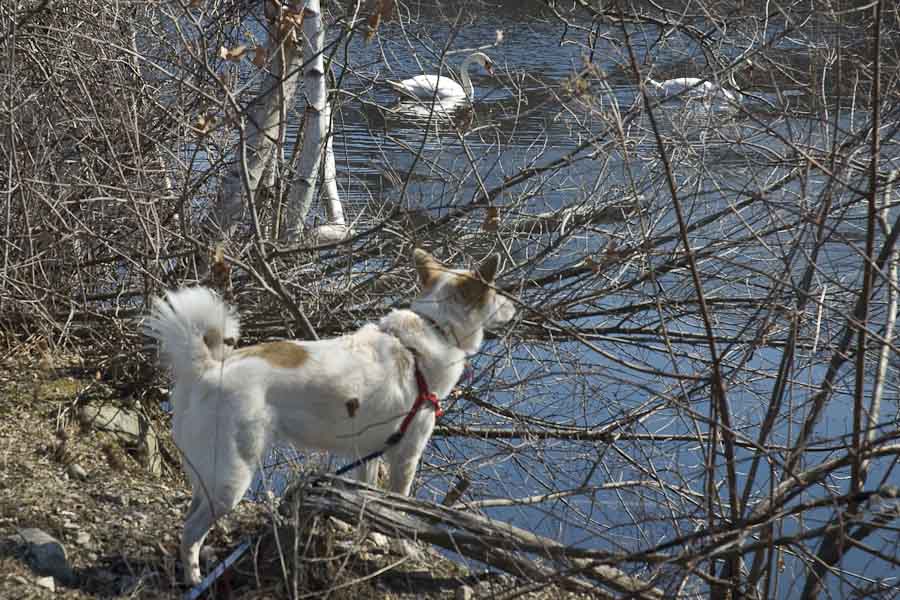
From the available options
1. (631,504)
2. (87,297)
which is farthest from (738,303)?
(87,297)

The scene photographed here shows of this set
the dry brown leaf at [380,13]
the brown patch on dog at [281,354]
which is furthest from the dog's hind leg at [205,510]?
the dry brown leaf at [380,13]

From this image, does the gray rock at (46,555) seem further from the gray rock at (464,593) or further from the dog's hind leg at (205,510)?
the gray rock at (464,593)

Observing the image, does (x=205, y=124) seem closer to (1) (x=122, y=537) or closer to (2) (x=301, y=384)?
(2) (x=301, y=384)

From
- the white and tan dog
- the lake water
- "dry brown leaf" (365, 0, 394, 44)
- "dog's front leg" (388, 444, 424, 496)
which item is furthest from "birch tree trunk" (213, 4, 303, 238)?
"dog's front leg" (388, 444, 424, 496)

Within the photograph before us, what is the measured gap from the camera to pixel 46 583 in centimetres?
371

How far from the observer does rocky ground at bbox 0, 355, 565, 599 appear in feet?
12.3

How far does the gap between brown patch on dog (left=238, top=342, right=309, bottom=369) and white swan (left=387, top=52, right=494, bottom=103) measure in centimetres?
231

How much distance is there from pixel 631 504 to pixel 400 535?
2.10 meters

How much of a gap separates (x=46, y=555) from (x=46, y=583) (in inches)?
5.9

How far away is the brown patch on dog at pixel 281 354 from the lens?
3834 millimetres

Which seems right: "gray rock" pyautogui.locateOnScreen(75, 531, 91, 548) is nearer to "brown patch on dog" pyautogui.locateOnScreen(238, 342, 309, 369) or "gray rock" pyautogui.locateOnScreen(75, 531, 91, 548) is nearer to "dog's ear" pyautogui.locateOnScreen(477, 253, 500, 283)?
"brown patch on dog" pyautogui.locateOnScreen(238, 342, 309, 369)

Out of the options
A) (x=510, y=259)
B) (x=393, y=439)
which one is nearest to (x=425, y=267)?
(x=393, y=439)

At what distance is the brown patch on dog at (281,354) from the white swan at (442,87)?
2312 millimetres

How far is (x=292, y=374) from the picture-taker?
3836 millimetres
